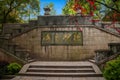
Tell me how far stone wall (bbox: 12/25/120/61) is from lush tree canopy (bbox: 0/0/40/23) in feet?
18.3

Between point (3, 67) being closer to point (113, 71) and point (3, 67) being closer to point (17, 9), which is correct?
point (113, 71)

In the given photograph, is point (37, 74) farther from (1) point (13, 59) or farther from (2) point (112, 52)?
(2) point (112, 52)

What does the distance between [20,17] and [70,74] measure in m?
16.3

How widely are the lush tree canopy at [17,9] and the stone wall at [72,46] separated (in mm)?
5566

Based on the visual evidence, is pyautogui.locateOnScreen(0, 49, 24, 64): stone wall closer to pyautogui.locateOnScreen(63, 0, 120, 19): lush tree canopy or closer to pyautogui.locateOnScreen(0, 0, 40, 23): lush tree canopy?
pyautogui.locateOnScreen(63, 0, 120, 19): lush tree canopy

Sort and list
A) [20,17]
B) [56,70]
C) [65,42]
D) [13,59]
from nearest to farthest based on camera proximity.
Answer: [56,70], [13,59], [65,42], [20,17]

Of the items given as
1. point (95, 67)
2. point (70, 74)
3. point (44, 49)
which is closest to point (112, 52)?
point (95, 67)

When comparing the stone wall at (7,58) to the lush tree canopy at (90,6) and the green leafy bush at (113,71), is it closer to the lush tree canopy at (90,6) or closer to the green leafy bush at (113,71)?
the lush tree canopy at (90,6)

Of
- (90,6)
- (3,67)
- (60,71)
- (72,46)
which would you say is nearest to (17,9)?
(72,46)

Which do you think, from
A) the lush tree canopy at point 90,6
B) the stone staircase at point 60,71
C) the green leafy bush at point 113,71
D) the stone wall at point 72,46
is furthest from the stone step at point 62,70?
the stone wall at point 72,46

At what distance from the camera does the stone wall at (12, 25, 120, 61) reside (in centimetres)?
1819

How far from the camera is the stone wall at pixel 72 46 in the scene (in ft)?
59.7

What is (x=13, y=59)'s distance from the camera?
15.2 metres

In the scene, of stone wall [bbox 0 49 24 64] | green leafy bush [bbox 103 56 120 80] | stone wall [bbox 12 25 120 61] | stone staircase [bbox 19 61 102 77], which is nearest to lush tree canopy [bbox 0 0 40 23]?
stone wall [bbox 12 25 120 61]
